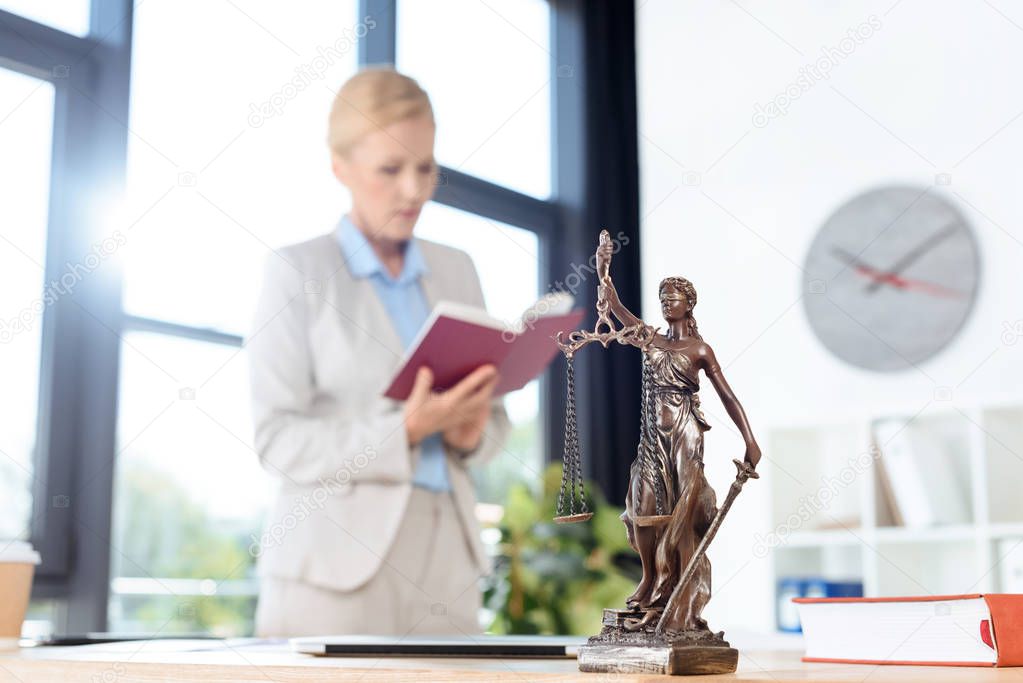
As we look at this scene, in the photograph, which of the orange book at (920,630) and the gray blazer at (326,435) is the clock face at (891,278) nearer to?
the gray blazer at (326,435)

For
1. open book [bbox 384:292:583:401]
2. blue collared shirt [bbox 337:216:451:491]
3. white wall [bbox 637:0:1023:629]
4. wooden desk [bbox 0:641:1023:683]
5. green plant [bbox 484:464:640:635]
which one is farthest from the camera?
green plant [bbox 484:464:640:635]

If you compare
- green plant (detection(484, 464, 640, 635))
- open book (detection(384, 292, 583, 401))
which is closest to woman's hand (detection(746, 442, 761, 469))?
open book (detection(384, 292, 583, 401))

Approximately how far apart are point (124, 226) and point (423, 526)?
3.40 feet

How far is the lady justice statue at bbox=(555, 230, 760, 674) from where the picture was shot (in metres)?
0.73

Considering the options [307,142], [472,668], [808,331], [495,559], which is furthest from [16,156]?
[808,331]

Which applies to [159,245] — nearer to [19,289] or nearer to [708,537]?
[19,289]

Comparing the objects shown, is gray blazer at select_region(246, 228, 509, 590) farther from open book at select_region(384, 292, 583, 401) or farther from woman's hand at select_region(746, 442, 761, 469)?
woman's hand at select_region(746, 442, 761, 469)

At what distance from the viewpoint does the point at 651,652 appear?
0.72 meters

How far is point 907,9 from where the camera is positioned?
11.2ft

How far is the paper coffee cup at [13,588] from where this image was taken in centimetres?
124

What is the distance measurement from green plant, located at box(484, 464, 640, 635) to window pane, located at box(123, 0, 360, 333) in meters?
1.08

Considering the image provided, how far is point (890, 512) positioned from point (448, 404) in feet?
4.80

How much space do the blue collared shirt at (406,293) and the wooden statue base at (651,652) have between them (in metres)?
1.68

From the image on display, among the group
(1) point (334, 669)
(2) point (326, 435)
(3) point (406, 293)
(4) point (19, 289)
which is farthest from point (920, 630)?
(4) point (19, 289)
